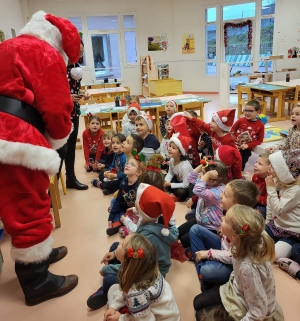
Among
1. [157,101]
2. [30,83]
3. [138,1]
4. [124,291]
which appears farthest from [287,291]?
[138,1]

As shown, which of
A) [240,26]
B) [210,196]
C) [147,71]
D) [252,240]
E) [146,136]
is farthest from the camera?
[147,71]

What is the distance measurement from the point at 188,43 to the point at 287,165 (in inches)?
365

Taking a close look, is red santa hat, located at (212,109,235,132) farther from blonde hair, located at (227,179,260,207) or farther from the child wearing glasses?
blonde hair, located at (227,179,260,207)

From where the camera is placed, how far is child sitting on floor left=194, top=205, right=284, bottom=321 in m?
1.38

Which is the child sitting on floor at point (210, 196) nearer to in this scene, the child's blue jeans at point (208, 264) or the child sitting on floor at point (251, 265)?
the child's blue jeans at point (208, 264)

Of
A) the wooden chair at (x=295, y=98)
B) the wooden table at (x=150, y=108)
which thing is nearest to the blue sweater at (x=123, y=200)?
the wooden table at (x=150, y=108)

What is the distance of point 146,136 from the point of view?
3832mm

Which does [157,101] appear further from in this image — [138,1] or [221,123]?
[138,1]

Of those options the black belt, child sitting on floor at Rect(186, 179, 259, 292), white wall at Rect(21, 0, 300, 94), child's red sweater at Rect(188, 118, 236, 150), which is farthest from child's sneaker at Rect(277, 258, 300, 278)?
white wall at Rect(21, 0, 300, 94)

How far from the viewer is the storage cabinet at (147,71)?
961 centimetres

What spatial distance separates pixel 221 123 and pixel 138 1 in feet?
27.0

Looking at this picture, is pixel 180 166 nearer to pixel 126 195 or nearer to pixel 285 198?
pixel 126 195

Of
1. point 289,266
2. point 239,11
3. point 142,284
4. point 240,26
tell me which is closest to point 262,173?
point 289,266

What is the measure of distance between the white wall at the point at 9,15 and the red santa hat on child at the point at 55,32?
5.11 m
